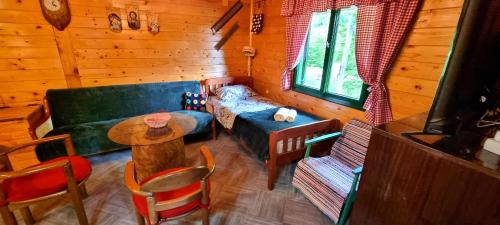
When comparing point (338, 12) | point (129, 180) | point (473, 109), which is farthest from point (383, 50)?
point (129, 180)

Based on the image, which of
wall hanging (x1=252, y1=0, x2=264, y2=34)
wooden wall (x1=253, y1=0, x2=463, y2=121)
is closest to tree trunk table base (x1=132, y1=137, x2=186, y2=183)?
wooden wall (x1=253, y1=0, x2=463, y2=121)

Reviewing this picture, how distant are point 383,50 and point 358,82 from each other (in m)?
0.43

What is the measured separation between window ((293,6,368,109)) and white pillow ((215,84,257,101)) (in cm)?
92

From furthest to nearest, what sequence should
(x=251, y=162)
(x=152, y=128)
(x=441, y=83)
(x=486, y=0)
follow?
(x=251, y=162), (x=152, y=128), (x=441, y=83), (x=486, y=0)

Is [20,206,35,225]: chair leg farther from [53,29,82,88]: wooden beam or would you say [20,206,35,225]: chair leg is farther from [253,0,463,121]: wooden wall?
[253,0,463,121]: wooden wall

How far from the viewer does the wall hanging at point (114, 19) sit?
8.69 feet

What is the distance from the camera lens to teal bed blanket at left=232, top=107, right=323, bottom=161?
2.18 m

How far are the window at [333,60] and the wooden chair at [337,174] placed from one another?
376mm

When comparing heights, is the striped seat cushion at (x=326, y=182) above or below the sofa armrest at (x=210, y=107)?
below

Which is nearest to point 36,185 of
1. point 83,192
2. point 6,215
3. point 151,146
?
point 6,215

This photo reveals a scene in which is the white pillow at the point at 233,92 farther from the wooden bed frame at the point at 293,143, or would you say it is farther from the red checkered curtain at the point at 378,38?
the red checkered curtain at the point at 378,38

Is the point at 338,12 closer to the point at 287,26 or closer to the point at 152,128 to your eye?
the point at 287,26

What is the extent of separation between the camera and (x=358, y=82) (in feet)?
7.17

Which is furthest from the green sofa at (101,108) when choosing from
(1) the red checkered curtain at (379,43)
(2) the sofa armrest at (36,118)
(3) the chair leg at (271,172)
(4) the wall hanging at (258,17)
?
(1) the red checkered curtain at (379,43)
